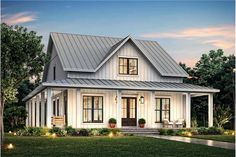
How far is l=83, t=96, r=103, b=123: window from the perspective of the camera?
2555 centimetres

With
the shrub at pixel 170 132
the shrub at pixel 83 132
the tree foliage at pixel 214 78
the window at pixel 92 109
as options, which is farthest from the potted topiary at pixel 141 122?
the tree foliage at pixel 214 78

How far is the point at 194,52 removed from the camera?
1396 inches

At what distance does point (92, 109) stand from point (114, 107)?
1440 mm

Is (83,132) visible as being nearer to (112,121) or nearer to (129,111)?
(112,121)

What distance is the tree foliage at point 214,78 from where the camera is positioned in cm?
3234

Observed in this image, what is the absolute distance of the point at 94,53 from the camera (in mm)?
28234

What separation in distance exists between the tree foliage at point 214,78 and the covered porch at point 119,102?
5.26m

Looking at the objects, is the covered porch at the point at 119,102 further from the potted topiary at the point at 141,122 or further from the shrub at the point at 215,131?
the shrub at the point at 215,131

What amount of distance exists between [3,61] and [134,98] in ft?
46.9

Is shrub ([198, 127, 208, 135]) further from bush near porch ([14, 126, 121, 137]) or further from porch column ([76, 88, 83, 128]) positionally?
porch column ([76, 88, 83, 128])

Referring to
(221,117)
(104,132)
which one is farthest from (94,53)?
(221,117)

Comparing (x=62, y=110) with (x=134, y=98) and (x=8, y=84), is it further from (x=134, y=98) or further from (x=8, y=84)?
(x=8, y=84)

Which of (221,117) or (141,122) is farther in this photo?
(221,117)

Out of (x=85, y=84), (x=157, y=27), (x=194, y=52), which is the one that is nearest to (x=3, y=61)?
(x=85, y=84)
